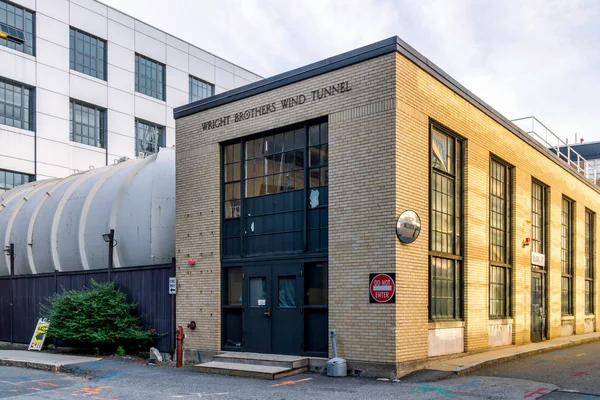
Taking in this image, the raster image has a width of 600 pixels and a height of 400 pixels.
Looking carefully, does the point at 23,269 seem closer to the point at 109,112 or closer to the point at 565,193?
the point at 109,112

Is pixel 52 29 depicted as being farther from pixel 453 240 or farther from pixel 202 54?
pixel 453 240

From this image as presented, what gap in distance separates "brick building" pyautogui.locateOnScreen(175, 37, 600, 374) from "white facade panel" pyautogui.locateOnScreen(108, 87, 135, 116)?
18.0 metres

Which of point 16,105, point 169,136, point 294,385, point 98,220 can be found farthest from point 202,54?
point 294,385

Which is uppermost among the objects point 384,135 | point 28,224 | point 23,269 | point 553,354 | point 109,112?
point 109,112

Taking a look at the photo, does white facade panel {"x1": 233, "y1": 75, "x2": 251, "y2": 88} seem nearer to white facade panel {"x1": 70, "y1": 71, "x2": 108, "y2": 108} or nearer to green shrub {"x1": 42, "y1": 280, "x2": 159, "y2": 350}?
white facade panel {"x1": 70, "y1": 71, "x2": 108, "y2": 108}

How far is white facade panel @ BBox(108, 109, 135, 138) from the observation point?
33.4 meters

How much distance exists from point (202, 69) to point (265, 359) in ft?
96.2

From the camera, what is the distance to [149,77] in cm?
3653

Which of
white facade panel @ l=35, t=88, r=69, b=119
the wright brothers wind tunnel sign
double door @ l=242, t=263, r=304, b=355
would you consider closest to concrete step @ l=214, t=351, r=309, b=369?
double door @ l=242, t=263, r=304, b=355

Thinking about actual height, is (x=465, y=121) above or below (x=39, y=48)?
below

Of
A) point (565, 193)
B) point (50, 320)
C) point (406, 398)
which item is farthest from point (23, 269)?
point (565, 193)

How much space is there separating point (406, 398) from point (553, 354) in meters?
8.61

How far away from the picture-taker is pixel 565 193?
2341 centimetres

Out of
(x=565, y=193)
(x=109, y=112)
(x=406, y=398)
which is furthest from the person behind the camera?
(x=109, y=112)
